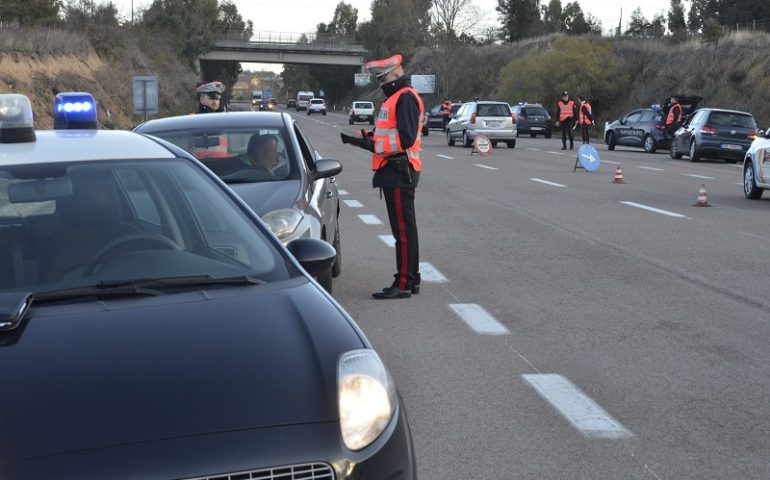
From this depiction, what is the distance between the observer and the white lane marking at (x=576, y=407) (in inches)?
227

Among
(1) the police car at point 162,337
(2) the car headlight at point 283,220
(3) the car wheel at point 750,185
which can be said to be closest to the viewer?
(1) the police car at point 162,337

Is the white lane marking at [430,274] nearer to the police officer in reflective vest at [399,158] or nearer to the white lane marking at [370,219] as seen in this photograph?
the police officer in reflective vest at [399,158]

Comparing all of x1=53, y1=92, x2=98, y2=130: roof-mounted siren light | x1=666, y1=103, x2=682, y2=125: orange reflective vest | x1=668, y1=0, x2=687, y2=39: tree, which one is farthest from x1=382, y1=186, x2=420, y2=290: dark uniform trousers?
x1=668, y1=0, x2=687, y2=39: tree

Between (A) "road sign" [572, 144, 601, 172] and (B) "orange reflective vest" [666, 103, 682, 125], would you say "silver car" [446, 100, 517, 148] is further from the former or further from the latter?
(A) "road sign" [572, 144, 601, 172]

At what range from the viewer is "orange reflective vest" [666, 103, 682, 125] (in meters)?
37.2

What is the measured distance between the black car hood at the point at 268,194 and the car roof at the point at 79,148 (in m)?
3.04

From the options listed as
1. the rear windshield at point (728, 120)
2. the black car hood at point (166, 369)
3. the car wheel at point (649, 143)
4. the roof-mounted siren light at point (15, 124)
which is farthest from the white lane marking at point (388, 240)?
the car wheel at point (649, 143)

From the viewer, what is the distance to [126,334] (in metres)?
3.83

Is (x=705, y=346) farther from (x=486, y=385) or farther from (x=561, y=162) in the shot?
(x=561, y=162)

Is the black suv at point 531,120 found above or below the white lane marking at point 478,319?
below

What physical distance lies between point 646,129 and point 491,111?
4.92 metres

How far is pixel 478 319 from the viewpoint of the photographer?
8.69 metres

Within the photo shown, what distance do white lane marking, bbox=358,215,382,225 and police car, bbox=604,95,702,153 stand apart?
23.6 metres

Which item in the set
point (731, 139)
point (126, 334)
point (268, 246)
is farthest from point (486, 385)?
point (731, 139)
